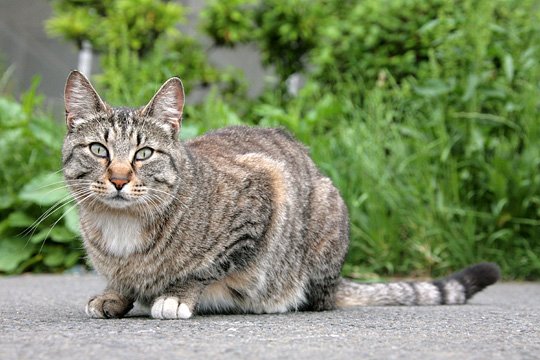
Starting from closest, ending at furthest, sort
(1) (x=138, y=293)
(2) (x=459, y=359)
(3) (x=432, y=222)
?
(2) (x=459, y=359) < (1) (x=138, y=293) < (3) (x=432, y=222)

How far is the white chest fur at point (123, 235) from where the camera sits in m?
3.60

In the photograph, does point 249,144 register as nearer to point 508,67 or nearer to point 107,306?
point 107,306

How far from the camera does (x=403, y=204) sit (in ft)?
20.0

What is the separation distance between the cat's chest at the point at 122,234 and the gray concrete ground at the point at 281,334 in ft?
1.00

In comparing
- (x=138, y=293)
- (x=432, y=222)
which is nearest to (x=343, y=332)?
(x=138, y=293)

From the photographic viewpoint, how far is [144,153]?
11.9ft

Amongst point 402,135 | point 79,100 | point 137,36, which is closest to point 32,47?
point 137,36

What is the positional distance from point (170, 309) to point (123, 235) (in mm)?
397

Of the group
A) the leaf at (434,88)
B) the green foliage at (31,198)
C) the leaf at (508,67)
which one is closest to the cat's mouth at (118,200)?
the green foliage at (31,198)

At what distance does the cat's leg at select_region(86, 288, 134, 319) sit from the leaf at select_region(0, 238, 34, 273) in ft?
8.68

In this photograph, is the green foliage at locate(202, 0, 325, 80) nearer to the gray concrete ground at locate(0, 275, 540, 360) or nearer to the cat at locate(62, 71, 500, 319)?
the cat at locate(62, 71, 500, 319)

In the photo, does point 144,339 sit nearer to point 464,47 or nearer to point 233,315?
point 233,315

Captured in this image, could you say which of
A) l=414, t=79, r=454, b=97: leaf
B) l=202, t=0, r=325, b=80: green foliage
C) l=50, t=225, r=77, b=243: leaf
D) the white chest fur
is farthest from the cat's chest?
l=202, t=0, r=325, b=80: green foliage

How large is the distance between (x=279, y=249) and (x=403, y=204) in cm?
238
